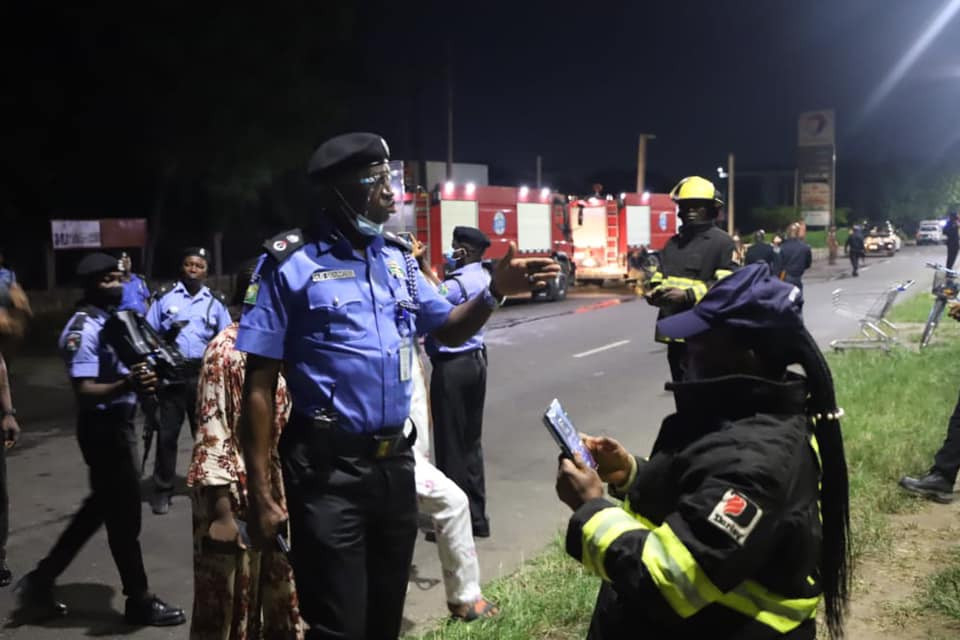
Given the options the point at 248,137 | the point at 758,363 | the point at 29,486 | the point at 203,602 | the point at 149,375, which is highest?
the point at 248,137

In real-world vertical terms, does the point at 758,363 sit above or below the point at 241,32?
below

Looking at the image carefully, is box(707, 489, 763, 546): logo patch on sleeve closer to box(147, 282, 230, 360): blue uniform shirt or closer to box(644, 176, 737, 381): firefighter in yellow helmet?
box(644, 176, 737, 381): firefighter in yellow helmet

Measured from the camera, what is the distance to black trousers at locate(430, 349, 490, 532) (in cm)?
550

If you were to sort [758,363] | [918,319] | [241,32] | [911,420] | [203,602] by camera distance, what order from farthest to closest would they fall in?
[241,32]
[918,319]
[911,420]
[203,602]
[758,363]

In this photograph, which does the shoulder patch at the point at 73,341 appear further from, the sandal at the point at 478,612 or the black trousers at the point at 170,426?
the sandal at the point at 478,612

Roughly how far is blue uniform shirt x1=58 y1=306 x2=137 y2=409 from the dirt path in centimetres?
371

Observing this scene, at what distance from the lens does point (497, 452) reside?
8031 millimetres

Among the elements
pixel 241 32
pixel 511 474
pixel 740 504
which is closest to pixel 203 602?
pixel 740 504

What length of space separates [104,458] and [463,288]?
2137mm

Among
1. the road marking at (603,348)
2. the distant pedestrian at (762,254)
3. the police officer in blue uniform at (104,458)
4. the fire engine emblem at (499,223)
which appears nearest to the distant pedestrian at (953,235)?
the fire engine emblem at (499,223)

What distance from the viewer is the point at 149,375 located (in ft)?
15.2

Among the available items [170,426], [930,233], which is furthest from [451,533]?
[930,233]

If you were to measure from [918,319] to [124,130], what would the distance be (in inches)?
665

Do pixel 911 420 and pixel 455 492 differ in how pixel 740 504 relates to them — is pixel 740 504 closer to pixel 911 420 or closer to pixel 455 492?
pixel 455 492
